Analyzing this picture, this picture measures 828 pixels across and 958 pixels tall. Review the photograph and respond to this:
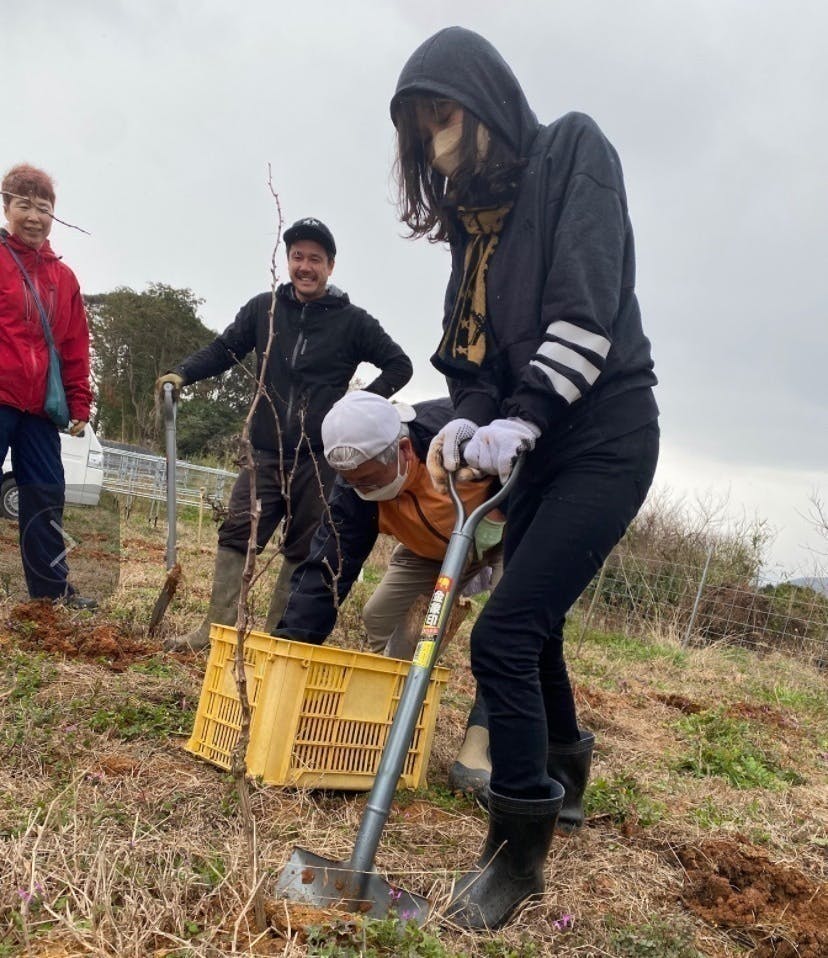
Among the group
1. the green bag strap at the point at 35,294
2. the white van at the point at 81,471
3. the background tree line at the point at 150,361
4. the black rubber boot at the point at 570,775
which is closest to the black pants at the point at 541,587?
the black rubber boot at the point at 570,775

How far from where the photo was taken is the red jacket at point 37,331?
163 inches

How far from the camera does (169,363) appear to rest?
2445 cm

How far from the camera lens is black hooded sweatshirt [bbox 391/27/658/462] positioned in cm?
196

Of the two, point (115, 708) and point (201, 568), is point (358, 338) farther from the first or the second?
point (201, 568)

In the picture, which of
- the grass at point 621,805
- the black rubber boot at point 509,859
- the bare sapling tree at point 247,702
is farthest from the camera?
the grass at point 621,805

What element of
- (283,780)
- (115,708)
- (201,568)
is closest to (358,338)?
(115,708)

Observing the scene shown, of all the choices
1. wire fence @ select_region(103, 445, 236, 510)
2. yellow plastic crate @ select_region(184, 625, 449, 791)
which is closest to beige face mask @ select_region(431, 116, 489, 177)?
yellow plastic crate @ select_region(184, 625, 449, 791)

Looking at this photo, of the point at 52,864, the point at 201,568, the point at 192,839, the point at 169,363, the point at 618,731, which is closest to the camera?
the point at 52,864

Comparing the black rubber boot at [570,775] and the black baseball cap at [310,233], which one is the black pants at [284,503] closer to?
the black baseball cap at [310,233]

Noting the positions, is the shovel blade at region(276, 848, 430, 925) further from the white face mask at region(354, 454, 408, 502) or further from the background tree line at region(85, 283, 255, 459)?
the background tree line at region(85, 283, 255, 459)

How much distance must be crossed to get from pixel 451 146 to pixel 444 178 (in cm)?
18

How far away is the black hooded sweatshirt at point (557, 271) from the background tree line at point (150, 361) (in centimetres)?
1957

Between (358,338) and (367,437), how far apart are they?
6.45 feet

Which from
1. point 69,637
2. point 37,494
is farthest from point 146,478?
point 69,637
